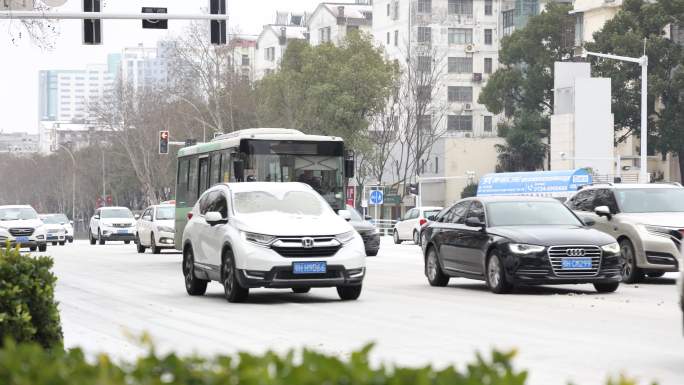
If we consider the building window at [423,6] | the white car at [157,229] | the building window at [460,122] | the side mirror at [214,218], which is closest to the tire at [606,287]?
the side mirror at [214,218]

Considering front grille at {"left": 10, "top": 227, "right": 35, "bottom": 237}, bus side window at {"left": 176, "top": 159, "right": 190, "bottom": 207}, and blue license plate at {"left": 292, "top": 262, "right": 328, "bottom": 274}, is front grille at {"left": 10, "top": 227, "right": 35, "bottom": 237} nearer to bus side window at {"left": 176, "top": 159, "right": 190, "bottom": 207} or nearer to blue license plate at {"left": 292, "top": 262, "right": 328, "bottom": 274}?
bus side window at {"left": 176, "top": 159, "right": 190, "bottom": 207}

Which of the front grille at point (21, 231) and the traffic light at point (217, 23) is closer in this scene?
the traffic light at point (217, 23)

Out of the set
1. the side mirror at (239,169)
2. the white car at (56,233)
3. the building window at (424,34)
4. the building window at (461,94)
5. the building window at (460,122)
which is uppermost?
the building window at (424,34)

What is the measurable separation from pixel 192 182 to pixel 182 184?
3.77 ft

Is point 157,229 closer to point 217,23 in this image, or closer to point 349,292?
point 217,23

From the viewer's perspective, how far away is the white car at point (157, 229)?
43.4m

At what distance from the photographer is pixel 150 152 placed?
101m

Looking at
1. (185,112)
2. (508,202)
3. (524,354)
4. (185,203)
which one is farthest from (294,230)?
(185,112)

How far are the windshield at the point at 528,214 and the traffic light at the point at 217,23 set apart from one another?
9.35 m

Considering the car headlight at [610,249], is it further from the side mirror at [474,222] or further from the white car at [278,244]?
the white car at [278,244]

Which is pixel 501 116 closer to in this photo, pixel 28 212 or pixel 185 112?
pixel 185 112

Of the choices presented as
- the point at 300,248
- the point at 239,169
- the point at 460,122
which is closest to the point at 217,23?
the point at 239,169

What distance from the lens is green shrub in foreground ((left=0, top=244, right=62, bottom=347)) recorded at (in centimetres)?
1020

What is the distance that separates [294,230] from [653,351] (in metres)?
7.28
